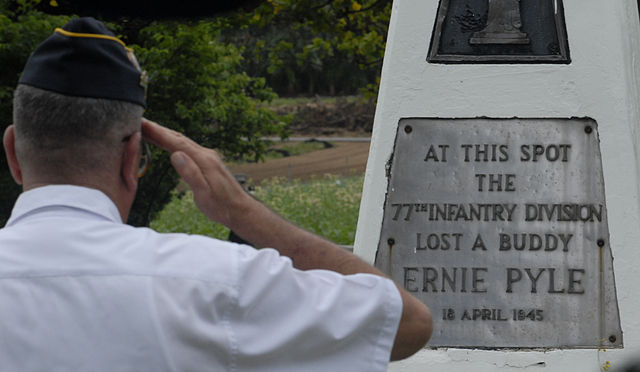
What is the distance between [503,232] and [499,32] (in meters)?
0.82

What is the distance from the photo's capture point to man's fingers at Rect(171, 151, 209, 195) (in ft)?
5.58

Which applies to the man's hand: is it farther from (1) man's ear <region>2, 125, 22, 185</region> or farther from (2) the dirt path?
(2) the dirt path

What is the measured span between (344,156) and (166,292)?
25.4m

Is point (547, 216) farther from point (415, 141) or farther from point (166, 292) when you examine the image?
point (166, 292)

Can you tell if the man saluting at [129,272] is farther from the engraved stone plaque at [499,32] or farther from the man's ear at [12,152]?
the engraved stone plaque at [499,32]

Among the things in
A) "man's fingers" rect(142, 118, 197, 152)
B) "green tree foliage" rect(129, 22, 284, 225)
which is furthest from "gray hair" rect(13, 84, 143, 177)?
"green tree foliage" rect(129, 22, 284, 225)

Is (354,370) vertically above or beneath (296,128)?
above

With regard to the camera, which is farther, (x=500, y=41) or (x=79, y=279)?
(x=500, y=41)

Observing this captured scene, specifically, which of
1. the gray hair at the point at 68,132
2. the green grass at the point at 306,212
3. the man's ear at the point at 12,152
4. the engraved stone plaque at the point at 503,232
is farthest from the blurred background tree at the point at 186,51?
the gray hair at the point at 68,132

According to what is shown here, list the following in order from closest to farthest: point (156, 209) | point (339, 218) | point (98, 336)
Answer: point (98, 336), point (156, 209), point (339, 218)

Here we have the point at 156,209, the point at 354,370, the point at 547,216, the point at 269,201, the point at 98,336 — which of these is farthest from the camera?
the point at 269,201

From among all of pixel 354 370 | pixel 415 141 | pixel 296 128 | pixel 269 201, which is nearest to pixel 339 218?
pixel 269 201

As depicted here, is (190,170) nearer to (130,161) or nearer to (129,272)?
(130,161)

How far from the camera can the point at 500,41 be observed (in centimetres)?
418
